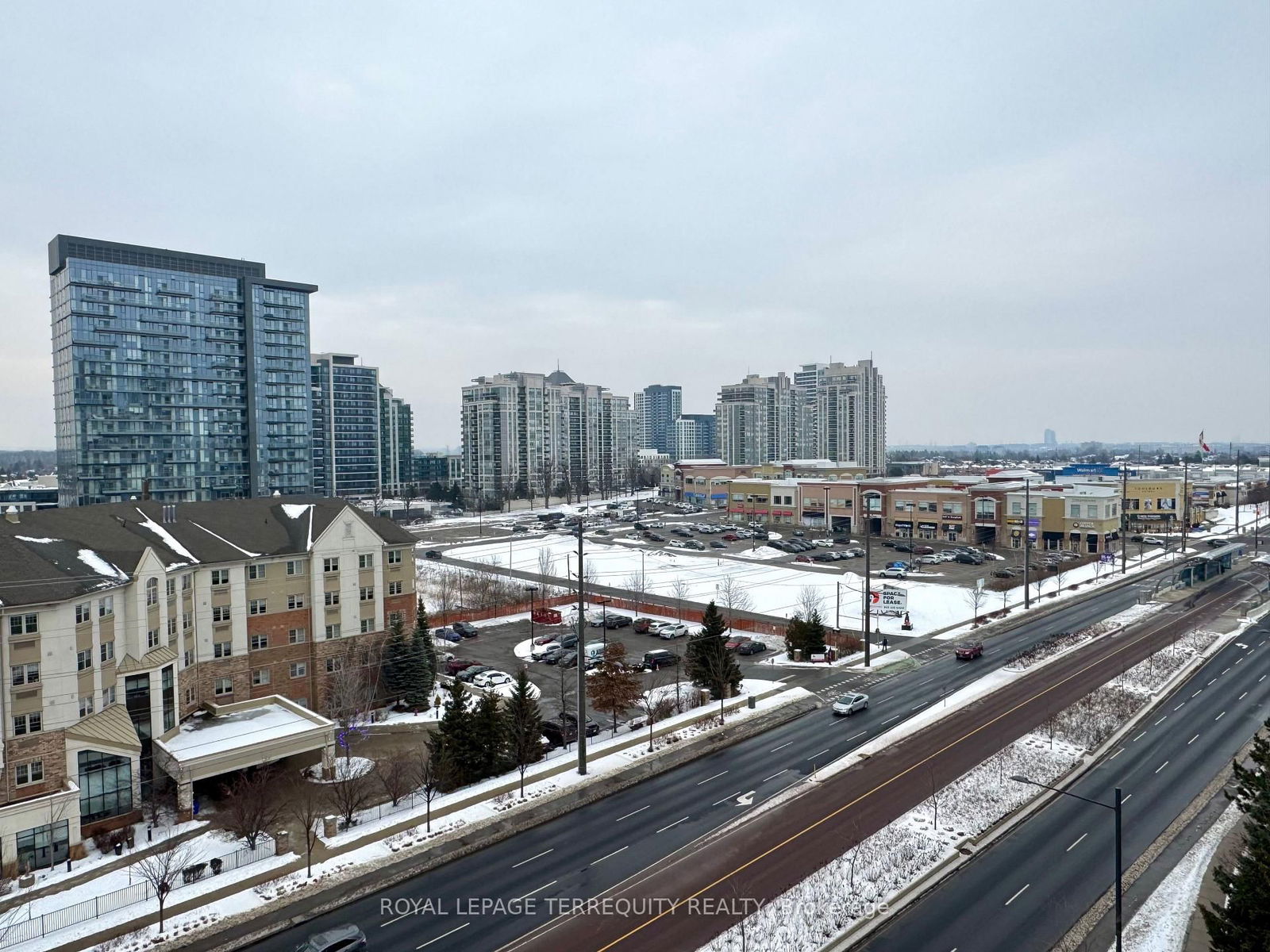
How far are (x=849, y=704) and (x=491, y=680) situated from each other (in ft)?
76.0

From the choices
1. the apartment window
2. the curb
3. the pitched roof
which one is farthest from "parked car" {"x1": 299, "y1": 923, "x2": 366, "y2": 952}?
the pitched roof

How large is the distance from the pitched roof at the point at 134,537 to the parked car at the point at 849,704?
2932 centimetres

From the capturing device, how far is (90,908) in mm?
25703

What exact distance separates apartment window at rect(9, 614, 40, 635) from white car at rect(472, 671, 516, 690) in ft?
82.3

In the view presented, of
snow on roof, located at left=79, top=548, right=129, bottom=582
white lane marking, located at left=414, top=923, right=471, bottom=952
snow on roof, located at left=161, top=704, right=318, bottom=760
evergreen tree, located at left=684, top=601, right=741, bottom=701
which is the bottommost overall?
white lane marking, located at left=414, top=923, right=471, bottom=952

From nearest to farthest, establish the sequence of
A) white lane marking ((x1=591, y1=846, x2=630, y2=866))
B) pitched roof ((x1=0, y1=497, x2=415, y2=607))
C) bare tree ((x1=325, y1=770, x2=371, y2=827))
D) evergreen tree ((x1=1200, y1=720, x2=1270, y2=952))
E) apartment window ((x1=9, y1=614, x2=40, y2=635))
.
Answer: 1. evergreen tree ((x1=1200, y1=720, x2=1270, y2=952))
2. white lane marking ((x1=591, y1=846, x2=630, y2=866))
3. apartment window ((x1=9, y1=614, x2=40, y2=635))
4. bare tree ((x1=325, y1=770, x2=371, y2=827))
5. pitched roof ((x1=0, y1=497, x2=415, y2=607))

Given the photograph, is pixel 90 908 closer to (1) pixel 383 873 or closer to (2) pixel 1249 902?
(1) pixel 383 873

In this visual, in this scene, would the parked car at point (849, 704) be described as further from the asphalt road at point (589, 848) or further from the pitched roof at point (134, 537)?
the pitched roof at point (134, 537)

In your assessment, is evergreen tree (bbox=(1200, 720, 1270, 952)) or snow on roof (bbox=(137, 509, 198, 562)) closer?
evergreen tree (bbox=(1200, 720, 1270, 952))

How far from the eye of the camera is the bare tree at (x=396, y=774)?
33.2 m

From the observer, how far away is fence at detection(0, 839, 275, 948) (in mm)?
24375

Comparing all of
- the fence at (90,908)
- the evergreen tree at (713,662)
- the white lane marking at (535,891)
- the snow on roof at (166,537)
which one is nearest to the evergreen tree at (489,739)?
the fence at (90,908)

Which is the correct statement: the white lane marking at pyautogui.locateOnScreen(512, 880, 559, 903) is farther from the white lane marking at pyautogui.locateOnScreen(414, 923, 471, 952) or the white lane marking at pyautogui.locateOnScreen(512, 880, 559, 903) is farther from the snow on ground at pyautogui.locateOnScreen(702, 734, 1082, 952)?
the snow on ground at pyautogui.locateOnScreen(702, 734, 1082, 952)

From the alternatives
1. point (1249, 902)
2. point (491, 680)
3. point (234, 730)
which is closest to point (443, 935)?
point (1249, 902)
